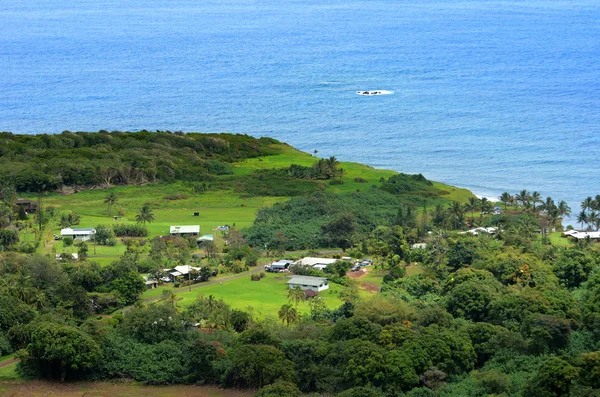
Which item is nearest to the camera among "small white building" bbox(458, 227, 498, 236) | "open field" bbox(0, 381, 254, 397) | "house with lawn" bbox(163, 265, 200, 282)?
"open field" bbox(0, 381, 254, 397)

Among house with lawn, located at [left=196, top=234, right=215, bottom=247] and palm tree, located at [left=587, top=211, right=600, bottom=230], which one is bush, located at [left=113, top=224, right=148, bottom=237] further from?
palm tree, located at [left=587, top=211, right=600, bottom=230]

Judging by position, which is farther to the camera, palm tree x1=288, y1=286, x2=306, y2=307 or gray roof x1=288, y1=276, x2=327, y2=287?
gray roof x1=288, y1=276, x2=327, y2=287

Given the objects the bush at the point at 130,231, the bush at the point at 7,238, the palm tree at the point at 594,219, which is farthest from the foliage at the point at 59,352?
the palm tree at the point at 594,219

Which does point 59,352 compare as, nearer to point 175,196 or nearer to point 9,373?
point 9,373

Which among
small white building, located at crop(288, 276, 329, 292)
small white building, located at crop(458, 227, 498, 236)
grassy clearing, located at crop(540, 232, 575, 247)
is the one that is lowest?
small white building, located at crop(288, 276, 329, 292)

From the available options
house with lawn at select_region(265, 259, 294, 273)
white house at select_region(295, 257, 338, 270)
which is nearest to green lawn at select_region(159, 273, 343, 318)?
house with lawn at select_region(265, 259, 294, 273)

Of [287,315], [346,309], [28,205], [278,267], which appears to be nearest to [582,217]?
[278,267]

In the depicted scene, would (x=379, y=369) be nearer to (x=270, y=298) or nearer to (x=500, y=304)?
(x=500, y=304)
